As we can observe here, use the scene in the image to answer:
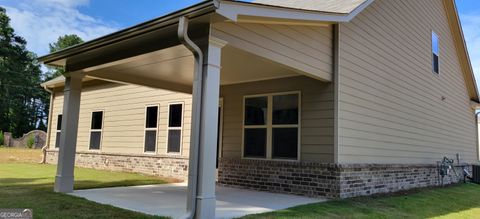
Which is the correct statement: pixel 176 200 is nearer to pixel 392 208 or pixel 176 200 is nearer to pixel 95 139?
pixel 392 208

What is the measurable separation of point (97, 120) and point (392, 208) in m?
10.9

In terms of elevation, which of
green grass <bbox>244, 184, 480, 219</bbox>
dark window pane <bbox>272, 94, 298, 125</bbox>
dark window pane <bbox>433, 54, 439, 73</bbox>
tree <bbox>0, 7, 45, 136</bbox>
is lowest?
green grass <bbox>244, 184, 480, 219</bbox>

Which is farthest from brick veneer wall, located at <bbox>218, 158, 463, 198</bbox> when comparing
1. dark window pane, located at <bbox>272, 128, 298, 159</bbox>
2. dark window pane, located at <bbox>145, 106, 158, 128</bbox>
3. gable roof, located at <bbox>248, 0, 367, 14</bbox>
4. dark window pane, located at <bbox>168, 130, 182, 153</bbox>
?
dark window pane, located at <bbox>145, 106, 158, 128</bbox>

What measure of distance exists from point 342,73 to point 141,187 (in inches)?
197

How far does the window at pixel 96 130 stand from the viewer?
14.0 metres

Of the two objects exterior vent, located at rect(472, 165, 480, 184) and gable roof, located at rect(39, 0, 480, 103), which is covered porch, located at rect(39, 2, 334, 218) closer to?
gable roof, located at rect(39, 0, 480, 103)

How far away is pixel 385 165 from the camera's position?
9.20 meters

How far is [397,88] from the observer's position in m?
10.2

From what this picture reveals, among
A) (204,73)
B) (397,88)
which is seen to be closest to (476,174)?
(397,88)

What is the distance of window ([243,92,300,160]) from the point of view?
8445mm

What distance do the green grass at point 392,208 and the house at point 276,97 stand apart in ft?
1.86

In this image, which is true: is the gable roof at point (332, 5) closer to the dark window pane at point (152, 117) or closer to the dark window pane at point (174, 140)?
the dark window pane at point (174, 140)

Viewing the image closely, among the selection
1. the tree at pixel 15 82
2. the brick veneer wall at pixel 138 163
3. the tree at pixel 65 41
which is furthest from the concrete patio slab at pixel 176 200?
the tree at pixel 65 41

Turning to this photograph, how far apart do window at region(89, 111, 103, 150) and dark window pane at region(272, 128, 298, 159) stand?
7.68 meters
